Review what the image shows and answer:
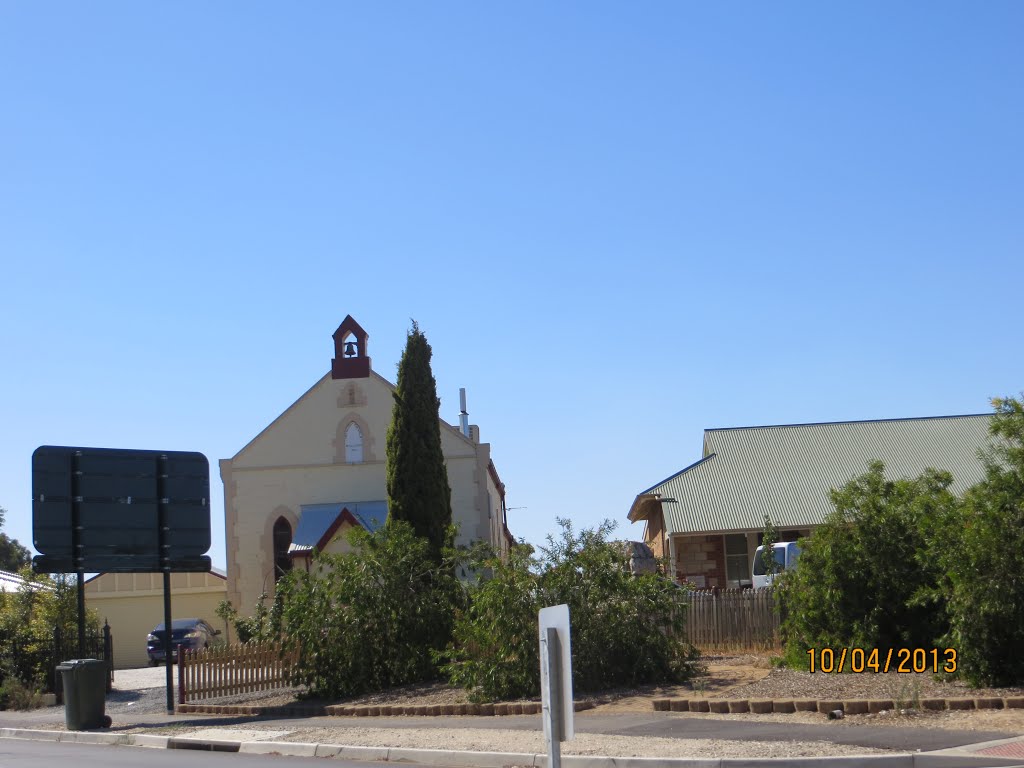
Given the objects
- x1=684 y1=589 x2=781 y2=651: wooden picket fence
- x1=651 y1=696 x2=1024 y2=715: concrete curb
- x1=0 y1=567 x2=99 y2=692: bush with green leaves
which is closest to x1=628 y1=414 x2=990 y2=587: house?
x1=684 y1=589 x2=781 y2=651: wooden picket fence

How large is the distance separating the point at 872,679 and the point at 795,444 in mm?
26449

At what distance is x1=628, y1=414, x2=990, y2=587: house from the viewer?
3519cm

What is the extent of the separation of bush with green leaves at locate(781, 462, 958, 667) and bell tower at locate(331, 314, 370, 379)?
2354cm

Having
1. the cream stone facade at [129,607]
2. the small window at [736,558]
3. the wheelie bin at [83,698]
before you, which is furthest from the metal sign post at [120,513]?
the cream stone facade at [129,607]

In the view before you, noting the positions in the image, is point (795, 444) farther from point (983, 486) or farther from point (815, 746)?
point (815, 746)

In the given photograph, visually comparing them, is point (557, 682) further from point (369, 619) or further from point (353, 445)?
point (353, 445)

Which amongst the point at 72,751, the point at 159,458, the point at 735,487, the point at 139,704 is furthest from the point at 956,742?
the point at 735,487

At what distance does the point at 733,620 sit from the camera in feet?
69.6

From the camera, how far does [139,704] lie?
22.6 metres

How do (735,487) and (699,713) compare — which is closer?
(699,713)

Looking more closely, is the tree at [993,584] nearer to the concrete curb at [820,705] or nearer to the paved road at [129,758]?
the concrete curb at [820,705]

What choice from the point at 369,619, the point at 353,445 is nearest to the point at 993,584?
the point at 369,619

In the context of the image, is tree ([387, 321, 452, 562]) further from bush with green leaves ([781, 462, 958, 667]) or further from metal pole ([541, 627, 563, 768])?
metal pole ([541, 627, 563, 768])

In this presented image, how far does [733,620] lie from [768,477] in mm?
17375
